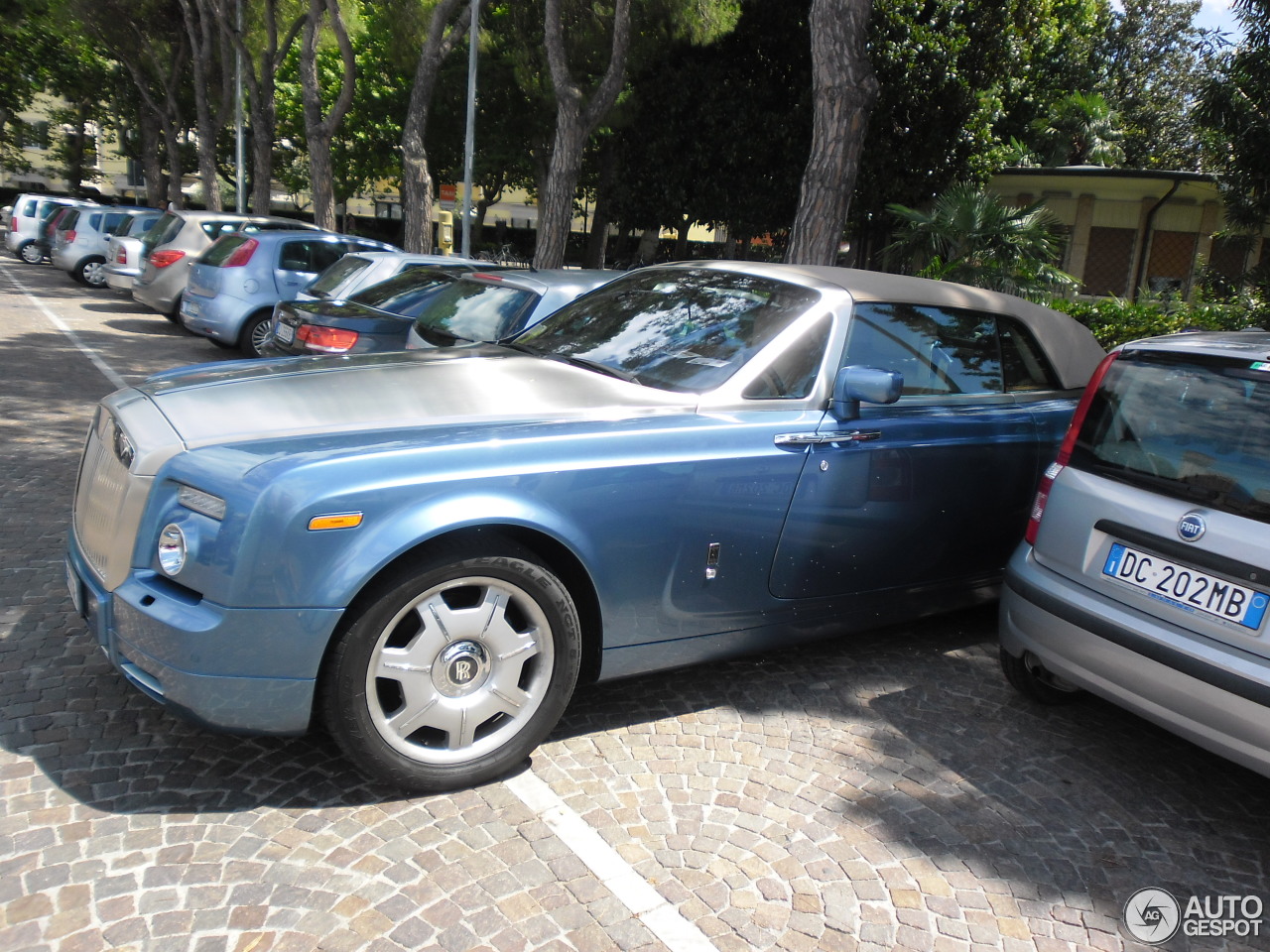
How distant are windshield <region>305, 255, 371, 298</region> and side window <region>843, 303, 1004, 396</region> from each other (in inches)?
268

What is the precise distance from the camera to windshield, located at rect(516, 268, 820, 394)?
13.3ft

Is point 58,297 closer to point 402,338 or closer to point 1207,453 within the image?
point 402,338

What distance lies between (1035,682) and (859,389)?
143cm

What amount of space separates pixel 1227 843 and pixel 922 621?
1905 millimetres

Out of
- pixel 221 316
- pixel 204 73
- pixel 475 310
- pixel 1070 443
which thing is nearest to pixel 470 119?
pixel 221 316

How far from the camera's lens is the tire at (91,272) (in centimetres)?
2056

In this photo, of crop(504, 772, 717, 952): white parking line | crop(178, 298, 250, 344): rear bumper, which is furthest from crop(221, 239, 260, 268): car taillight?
crop(504, 772, 717, 952): white parking line

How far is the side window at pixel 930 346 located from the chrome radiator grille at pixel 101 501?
8.82 feet

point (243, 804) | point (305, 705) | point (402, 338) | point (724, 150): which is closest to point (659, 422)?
point (305, 705)

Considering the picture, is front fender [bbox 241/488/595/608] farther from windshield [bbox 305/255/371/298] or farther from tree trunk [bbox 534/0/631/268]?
tree trunk [bbox 534/0/631/268]

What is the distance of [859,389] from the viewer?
3.90 meters

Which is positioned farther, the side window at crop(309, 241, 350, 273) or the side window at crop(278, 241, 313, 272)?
the side window at crop(309, 241, 350, 273)

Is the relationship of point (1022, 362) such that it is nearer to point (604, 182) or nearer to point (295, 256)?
point (295, 256)

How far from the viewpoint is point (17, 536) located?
5.34 meters
